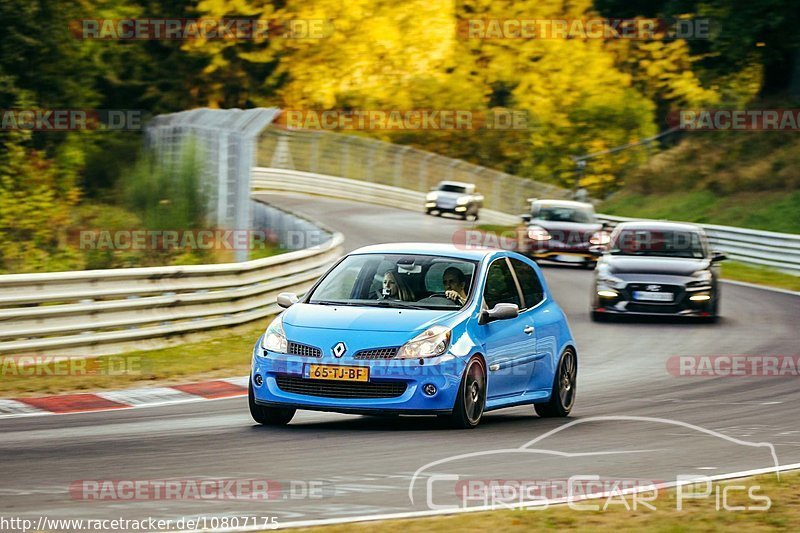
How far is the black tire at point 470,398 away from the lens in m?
10.9

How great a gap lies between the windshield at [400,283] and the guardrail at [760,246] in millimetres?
21860

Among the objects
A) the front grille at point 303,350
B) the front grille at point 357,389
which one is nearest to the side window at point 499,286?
the front grille at point 357,389

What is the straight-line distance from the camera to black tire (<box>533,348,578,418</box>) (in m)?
12.5

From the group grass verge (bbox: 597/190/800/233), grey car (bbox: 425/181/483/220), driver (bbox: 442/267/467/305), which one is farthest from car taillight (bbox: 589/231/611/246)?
grey car (bbox: 425/181/483/220)

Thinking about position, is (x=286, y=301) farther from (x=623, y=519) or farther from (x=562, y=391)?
(x=623, y=519)

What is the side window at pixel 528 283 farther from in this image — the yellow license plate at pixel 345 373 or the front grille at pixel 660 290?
the front grille at pixel 660 290

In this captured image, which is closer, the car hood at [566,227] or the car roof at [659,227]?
the car roof at [659,227]

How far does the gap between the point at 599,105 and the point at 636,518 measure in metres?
59.0

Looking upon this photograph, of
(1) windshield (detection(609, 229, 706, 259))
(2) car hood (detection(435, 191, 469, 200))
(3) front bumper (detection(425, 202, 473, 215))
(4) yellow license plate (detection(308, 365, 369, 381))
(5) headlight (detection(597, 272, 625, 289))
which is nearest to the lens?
(4) yellow license plate (detection(308, 365, 369, 381))

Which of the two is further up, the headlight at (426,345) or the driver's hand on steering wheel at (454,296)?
the driver's hand on steering wheel at (454,296)

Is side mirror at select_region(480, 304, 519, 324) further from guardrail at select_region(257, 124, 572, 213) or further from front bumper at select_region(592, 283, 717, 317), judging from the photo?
guardrail at select_region(257, 124, 572, 213)

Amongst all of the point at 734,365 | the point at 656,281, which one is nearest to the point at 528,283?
the point at 734,365

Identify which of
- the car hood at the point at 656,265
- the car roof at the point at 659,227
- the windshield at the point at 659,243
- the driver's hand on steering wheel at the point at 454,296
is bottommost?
the car hood at the point at 656,265

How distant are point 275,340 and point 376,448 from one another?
1.52 metres
